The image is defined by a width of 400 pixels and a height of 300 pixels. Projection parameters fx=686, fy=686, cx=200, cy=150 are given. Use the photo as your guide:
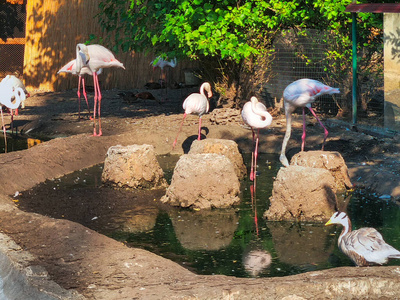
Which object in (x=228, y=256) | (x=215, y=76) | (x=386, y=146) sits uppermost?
(x=215, y=76)

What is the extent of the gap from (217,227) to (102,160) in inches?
132

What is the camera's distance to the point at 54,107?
14.0m

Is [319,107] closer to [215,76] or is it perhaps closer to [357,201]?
[215,76]

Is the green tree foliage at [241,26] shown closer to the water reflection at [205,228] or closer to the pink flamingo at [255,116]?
the pink flamingo at [255,116]

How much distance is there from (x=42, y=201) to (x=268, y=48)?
20.4 feet

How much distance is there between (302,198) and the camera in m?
6.46

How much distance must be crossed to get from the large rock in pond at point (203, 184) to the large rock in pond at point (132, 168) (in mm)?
813

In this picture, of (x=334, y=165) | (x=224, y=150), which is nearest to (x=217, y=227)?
(x=334, y=165)

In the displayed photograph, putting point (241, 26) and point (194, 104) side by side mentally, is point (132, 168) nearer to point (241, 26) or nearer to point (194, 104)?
point (194, 104)

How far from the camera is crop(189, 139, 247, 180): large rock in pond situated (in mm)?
8172

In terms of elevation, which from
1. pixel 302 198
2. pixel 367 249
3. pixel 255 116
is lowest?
pixel 367 249

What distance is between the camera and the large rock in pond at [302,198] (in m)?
6.47

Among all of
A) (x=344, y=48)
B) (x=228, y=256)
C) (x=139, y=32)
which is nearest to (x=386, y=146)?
(x=344, y=48)

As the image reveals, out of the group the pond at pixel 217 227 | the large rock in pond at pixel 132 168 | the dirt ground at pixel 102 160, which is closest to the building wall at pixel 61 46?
the dirt ground at pixel 102 160
